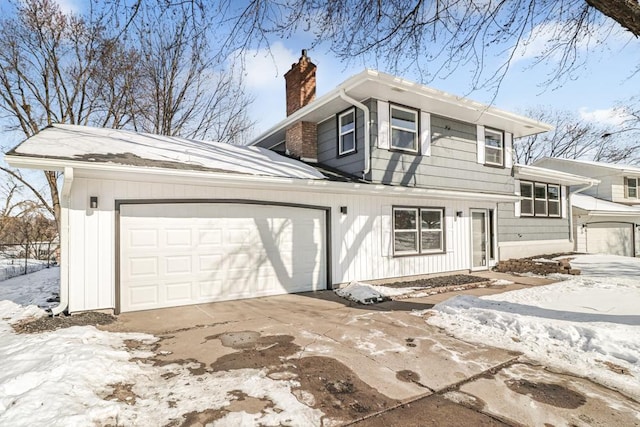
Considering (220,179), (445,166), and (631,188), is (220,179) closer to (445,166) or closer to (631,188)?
(445,166)

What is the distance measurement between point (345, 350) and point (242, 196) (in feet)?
14.4

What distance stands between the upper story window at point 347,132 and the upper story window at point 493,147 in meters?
5.28

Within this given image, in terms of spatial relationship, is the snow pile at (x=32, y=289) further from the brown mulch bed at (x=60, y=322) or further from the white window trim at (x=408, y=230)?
the white window trim at (x=408, y=230)

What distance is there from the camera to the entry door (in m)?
11.3

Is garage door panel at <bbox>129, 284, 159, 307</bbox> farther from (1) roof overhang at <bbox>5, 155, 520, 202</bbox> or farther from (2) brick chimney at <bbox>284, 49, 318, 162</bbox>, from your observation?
(2) brick chimney at <bbox>284, 49, 318, 162</bbox>

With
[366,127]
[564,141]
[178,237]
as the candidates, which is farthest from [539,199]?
[564,141]


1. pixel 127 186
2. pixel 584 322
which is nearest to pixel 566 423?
pixel 584 322

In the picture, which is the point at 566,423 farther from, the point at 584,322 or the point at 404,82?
the point at 404,82

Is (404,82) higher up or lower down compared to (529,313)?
higher up

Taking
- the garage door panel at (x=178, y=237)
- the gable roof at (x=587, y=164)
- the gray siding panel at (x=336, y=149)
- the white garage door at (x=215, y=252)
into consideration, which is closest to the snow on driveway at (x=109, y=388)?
the white garage door at (x=215, y=252)

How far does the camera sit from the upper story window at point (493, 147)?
38.3 ft

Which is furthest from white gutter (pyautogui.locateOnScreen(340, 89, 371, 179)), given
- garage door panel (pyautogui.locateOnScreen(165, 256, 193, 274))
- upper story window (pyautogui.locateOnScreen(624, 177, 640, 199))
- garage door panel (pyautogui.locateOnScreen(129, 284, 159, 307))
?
upper story window (pyautogui.locateOnScreen(624, 177, 640, 199))

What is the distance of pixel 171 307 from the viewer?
6668mm

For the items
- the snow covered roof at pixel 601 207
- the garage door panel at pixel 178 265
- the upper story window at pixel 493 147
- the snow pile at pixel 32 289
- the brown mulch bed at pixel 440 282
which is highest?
the upper story window at pixel 493 147
